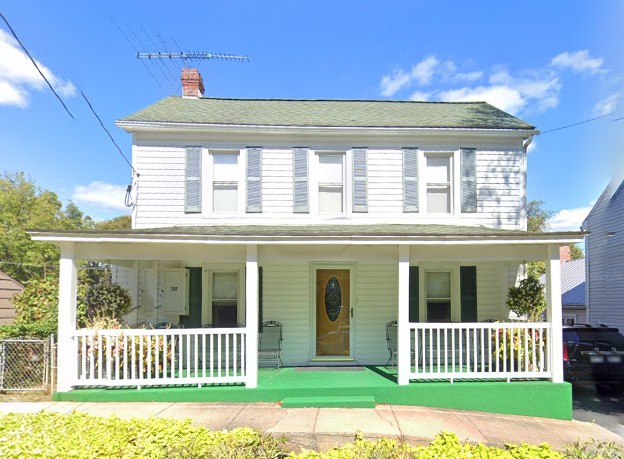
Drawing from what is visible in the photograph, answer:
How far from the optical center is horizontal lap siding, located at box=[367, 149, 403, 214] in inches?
340

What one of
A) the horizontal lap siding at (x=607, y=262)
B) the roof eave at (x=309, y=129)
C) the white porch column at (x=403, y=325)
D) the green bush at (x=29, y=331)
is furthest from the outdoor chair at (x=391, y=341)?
the horizontal lap siding at (x=607, y=262)

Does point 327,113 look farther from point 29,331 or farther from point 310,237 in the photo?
point 29,331

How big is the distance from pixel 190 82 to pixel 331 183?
5.40 m

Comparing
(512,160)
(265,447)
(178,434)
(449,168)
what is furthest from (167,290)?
(512,160)

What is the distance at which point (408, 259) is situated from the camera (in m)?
6.55

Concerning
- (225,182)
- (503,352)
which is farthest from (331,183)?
(503,352)

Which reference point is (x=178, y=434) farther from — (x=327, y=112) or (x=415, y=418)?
(x=327, y=112)

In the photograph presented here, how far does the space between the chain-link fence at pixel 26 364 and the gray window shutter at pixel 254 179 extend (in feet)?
15.2

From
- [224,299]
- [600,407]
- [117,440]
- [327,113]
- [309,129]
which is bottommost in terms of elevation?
[600,407]

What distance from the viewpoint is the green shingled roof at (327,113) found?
28.4ft

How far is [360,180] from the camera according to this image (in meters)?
8.59

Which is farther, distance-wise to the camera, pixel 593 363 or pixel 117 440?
pixel 593 363

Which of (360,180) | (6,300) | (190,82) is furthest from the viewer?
(190,82)

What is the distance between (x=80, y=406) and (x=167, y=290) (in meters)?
2.83
